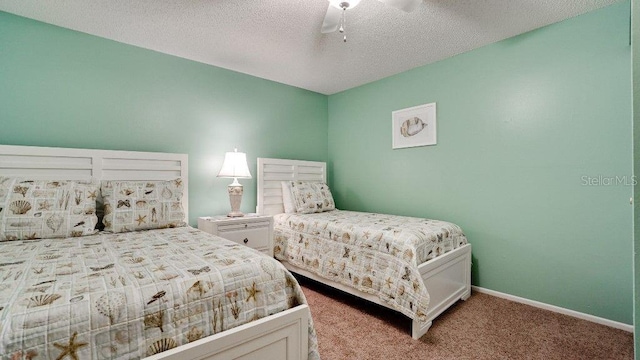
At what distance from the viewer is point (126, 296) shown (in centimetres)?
105

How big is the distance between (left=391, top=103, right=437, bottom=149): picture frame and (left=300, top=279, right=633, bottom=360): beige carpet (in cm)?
173

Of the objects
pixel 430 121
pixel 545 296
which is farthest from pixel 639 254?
pixel 430 121

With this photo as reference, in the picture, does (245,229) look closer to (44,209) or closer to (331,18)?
(44,209)

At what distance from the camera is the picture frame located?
3.16 meters

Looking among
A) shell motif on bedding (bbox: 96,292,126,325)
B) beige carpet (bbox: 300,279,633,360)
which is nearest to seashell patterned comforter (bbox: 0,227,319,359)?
shell motif on bedding (bbox: 96,292,126,325)

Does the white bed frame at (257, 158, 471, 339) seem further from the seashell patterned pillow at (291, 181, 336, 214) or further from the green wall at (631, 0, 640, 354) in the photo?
the green wall at (631, 0, 640, 354)

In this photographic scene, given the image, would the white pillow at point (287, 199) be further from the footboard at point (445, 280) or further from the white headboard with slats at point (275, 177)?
the footboard at point (445, 280)

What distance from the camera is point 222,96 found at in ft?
10.8

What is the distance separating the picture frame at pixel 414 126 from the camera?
3.16m

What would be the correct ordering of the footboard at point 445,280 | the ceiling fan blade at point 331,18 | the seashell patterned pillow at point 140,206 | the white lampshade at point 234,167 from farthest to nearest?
the white lampshade at point 234,167 < the seashell patterned pillow at point 140,206 < the footboard at point 445,280 < the ceiling fan blade at point 331,18

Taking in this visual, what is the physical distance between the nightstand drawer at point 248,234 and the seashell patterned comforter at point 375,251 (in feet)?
0.81

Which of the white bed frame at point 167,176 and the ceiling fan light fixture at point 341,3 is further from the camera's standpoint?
the ceiling fan light fixture at point 341,3

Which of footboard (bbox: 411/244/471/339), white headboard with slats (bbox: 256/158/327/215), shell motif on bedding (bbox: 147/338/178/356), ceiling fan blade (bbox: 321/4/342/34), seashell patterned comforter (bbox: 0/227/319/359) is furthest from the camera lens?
white headboard with slats (bbox: 256/158/327/215)

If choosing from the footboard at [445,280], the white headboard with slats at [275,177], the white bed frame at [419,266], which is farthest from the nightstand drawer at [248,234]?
the footboard at [445,280]
